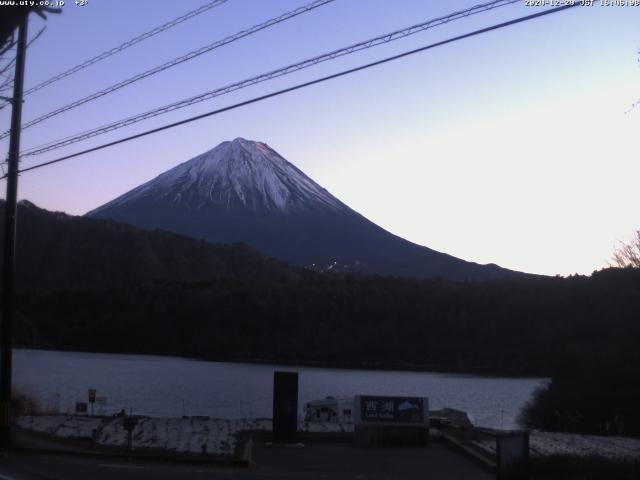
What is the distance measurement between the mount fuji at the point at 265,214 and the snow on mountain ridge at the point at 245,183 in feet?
0.71

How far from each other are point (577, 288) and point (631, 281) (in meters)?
21.4

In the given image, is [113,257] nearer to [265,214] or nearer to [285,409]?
[265,214]

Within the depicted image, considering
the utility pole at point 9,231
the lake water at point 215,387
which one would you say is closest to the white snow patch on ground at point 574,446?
the utility pole at point 9,231

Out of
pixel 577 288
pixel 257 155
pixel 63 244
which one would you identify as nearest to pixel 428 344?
pixel 577 288

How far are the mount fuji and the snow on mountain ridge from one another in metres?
0.22

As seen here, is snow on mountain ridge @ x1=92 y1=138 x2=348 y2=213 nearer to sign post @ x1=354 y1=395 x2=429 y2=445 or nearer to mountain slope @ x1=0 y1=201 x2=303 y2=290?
mountain slope @ x1=0 y1=201 x2=303 y2=290

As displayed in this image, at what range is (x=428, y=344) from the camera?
85250mm

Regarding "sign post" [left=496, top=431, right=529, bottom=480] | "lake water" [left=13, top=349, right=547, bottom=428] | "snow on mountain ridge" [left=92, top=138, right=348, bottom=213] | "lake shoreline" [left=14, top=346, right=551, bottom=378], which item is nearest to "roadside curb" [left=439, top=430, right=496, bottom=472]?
"sign post" [left=496, top=431, right=529, bottom=480]

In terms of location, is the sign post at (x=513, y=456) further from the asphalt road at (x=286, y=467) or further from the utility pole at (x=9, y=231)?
the utility pole at (x=9, y=231)

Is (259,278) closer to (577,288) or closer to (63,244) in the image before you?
(63,244)

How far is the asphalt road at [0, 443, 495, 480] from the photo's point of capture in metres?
15.1

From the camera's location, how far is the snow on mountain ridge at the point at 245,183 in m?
185

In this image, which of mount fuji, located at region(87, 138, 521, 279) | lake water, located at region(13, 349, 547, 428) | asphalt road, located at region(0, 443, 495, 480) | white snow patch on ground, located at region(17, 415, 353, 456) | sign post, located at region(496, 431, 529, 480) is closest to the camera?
sign post, located at region(496, 431, 529, 480)

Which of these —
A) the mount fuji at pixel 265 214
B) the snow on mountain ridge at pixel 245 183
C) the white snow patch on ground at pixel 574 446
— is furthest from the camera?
the snow on mountain ridge at pixel 245 183
